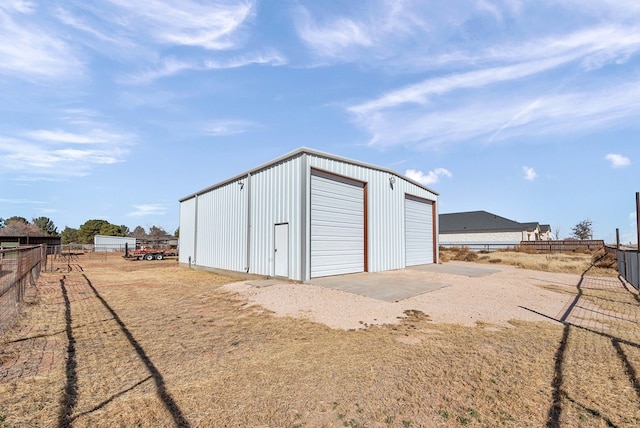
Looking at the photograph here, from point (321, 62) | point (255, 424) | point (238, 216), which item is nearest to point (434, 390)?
point (255, 424)

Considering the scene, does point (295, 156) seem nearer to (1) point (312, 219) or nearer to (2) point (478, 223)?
(1) point (312, 219)

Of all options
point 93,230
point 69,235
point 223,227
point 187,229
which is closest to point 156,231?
point 93,230

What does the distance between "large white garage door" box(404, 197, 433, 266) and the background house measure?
2451 cm

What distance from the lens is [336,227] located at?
491 inches

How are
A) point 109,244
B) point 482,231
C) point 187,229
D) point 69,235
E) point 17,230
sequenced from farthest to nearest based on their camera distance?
point 69,235 < point 17,230 < point 482,231 < point 109,244 < point 187,229

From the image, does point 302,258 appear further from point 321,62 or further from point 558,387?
point 558,387

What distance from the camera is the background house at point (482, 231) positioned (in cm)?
4291

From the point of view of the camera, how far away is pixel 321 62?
1134 centimetres

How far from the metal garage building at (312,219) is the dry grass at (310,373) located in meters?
5.21

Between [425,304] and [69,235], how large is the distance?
3025 inches

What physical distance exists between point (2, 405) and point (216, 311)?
4.43m

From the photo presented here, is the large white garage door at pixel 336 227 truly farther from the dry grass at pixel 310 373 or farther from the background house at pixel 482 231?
the background house at pixel 482 231

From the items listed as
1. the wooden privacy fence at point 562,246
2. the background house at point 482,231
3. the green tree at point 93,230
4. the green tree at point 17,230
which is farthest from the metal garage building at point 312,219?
the green tree at point 93,230

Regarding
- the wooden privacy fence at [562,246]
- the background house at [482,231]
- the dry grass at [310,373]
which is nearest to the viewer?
the dry grass at [310,373]
